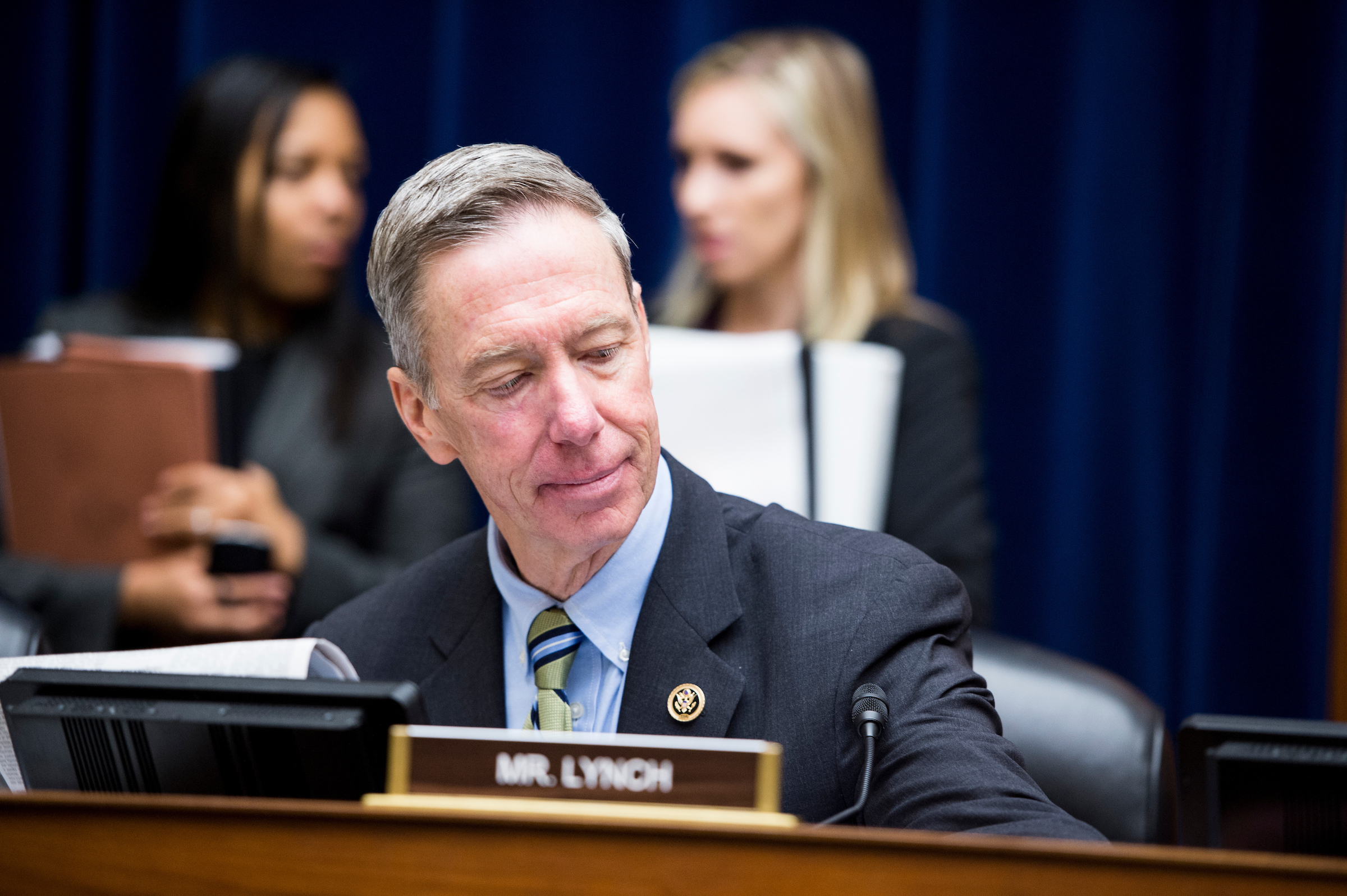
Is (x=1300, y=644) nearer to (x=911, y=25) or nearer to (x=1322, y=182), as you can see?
(x=1322, y=182)

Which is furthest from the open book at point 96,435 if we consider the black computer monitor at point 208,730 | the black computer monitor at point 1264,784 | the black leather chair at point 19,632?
the black computer monitor at point 1264,784

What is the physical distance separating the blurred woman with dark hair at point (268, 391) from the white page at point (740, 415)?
0.61m

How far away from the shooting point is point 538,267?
1.24m

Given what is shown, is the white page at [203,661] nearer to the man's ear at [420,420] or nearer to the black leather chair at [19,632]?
the man's ear at [420,420]

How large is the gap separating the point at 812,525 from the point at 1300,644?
1.82m

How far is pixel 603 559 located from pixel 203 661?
464mm

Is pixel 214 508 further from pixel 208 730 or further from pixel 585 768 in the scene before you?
pixel 585 768

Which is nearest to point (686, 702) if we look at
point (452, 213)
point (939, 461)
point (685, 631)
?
point (685, 631)

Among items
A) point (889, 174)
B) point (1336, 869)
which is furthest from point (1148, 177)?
point (1336, 869)

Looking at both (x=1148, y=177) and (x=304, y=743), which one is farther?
(x=1148, y=177)

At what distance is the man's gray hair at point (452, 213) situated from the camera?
1250mm

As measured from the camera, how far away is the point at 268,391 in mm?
2535

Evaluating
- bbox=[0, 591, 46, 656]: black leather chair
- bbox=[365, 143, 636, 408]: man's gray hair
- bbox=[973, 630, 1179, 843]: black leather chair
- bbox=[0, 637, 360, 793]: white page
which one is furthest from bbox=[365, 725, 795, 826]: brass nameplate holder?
bbox=[0, 591, 46, 656]: black leather chair

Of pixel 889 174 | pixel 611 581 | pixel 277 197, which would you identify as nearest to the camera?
pixel 611 581
